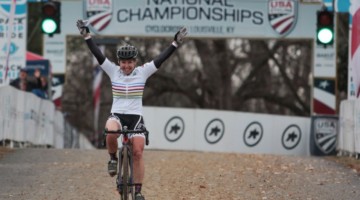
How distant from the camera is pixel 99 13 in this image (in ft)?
102

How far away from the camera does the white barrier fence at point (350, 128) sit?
884 inches

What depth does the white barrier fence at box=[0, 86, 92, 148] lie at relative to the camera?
952 inches

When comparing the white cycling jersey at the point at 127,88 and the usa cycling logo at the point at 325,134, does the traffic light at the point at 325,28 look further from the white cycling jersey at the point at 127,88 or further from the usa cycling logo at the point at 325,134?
the white cycling jersey at the point at 127,88

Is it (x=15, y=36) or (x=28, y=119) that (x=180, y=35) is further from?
(x=15, y=36)

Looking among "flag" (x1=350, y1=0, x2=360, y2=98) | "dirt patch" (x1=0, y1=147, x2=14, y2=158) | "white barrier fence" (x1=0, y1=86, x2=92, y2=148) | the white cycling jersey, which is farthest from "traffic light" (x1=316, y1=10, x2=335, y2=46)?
the white cycling jersey

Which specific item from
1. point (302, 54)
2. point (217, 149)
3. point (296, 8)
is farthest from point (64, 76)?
point (302, 54)

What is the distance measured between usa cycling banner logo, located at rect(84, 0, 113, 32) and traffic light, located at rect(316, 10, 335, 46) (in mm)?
10018

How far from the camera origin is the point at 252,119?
33.2 metres

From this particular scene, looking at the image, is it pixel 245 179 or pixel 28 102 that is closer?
pixel 245 179

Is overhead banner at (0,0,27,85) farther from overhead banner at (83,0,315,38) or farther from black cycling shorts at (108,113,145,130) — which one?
black cycling shorts at (108,113,145,130)

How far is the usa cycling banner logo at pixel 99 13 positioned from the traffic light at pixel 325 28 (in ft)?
32.9

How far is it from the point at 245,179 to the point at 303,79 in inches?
1366

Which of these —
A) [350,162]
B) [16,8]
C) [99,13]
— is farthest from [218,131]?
[350,162]

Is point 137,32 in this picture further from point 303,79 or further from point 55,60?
point 303,79
